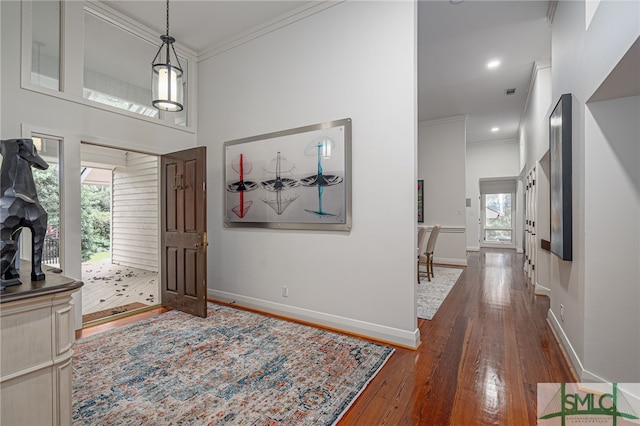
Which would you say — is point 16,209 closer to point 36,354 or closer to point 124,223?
point 36,354

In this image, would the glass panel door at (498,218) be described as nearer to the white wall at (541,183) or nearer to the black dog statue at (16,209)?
the white wall at (541,183)

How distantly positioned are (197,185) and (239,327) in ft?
5.61

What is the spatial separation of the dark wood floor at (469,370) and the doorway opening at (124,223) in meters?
2.05

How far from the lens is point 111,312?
3.69 m

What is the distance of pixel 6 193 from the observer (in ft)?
4.59

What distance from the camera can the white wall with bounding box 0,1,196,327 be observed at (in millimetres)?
2682

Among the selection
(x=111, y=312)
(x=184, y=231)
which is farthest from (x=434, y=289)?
(x=111, y=312)

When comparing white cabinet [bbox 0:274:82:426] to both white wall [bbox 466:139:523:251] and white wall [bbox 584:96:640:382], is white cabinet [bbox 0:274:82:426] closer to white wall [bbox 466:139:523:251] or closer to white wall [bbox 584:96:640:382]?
white wall [bbox 584:96:640:382]

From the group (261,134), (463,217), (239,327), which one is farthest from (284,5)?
(463,217)

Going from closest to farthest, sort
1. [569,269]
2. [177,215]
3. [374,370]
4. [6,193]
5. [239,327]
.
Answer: [6,193]
[374,370]
[569,269]
[239,327]
[177,215]

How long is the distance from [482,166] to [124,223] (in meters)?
10.4

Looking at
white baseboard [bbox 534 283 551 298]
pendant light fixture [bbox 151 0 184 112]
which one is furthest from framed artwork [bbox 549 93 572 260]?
pendant light fixture [bbox 151 0 184 112]

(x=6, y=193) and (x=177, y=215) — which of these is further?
(x=177, y=215)

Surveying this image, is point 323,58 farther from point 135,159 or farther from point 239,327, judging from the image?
point 135,159
